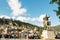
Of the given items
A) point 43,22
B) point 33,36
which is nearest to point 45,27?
point 43,22

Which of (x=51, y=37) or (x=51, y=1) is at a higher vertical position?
(x=51, y=1)

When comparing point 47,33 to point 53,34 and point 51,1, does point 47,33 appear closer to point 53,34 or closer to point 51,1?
point 53,34

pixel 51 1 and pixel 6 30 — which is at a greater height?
pixel 51 1

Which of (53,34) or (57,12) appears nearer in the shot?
(57,12)

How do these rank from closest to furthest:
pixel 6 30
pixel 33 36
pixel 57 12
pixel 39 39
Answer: pixel 57 12 < pixel 39 39 < pixel 33 36 < pixel 6 30

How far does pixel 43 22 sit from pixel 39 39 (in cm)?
180

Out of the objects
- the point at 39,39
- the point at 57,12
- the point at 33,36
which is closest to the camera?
the point at 57,12

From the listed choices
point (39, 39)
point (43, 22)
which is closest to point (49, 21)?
point (43, 22)

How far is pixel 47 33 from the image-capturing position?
22250 millimetres

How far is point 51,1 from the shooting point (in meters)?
19.5

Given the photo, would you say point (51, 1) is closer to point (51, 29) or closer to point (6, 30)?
point (51, 29)

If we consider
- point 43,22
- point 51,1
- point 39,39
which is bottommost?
point 39,39

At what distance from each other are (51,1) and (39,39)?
4556 millimetres

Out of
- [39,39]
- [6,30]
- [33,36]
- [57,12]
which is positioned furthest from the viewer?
[6,30]
